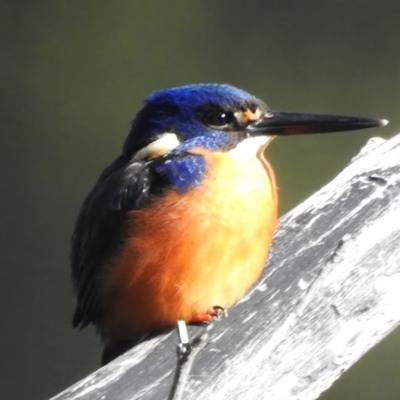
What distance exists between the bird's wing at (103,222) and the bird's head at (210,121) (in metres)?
0.07

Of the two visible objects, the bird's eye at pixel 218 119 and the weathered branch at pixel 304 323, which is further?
the bird's eye at pixel 218 119

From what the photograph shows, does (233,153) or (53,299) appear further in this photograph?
(53,299)

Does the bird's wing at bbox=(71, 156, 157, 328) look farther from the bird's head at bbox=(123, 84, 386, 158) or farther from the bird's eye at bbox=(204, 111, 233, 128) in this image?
the bird's eye at bbox=(204, 111, 233, 128)

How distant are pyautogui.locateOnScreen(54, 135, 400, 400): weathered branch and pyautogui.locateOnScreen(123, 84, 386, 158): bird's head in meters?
0.37

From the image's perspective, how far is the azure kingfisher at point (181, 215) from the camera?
210 cm

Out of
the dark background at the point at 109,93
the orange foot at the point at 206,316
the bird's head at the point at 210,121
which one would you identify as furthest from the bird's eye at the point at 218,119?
the dark background at the point at 109,93

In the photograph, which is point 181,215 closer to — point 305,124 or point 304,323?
point 305,124

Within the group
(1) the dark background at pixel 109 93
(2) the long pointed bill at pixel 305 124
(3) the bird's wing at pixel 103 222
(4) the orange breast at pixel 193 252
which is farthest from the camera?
(1) the dark background at pixel 109 93

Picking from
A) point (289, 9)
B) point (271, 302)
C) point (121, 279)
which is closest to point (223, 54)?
point (289, 9)

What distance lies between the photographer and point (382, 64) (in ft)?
12.3

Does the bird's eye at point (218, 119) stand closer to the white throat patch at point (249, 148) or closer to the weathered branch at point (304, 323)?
the white throat patch at point (249, 148)

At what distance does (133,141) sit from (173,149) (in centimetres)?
12

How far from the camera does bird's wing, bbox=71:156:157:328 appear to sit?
220cm

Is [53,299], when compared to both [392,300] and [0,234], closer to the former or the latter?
[0,234]
